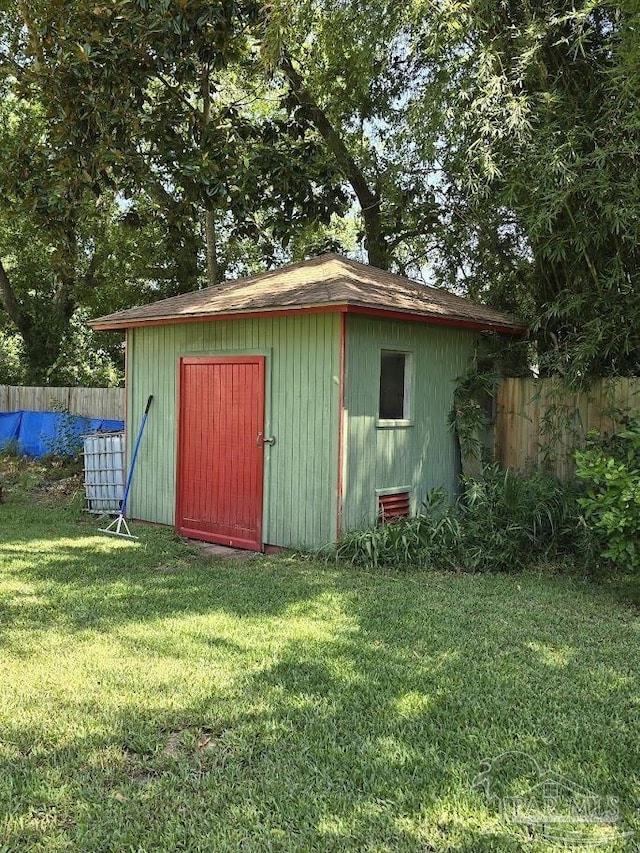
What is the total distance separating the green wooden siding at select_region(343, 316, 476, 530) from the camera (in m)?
6.36

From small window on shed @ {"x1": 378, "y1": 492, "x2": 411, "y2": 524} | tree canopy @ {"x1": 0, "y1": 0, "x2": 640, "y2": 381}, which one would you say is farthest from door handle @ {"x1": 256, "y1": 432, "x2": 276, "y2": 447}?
tree canopy @ {"x1": 0, "y1": 0, "x2": 640, "y2": 381}

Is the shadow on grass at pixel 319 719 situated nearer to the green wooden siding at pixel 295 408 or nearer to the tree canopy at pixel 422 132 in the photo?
the green wooden siding at pixel 295 408

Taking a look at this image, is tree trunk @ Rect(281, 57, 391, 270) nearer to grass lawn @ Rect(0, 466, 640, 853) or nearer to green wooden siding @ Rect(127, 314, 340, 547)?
green wooden siding @ Rect(127, 314, 340, 547)

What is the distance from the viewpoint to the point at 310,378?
6.47 metres

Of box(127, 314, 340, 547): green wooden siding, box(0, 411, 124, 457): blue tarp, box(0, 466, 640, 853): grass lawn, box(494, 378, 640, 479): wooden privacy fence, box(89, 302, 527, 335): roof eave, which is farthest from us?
box(0, 411, 124, 457): blue tarp

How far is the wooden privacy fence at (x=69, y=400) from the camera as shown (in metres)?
13.0

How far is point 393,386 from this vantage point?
6.90 meters

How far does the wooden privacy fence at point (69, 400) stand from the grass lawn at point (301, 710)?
781 cm

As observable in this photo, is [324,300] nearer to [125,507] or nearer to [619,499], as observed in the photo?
[619,499]

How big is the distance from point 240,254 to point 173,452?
36.2 feet

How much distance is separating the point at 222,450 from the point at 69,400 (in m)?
7.88

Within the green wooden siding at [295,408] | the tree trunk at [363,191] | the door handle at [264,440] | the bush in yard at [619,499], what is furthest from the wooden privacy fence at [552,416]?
the tree trunk at [363,191]

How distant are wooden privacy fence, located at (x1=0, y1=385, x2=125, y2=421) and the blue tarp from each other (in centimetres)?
37

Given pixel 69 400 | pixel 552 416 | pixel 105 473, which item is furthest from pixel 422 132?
pixel 69 400
